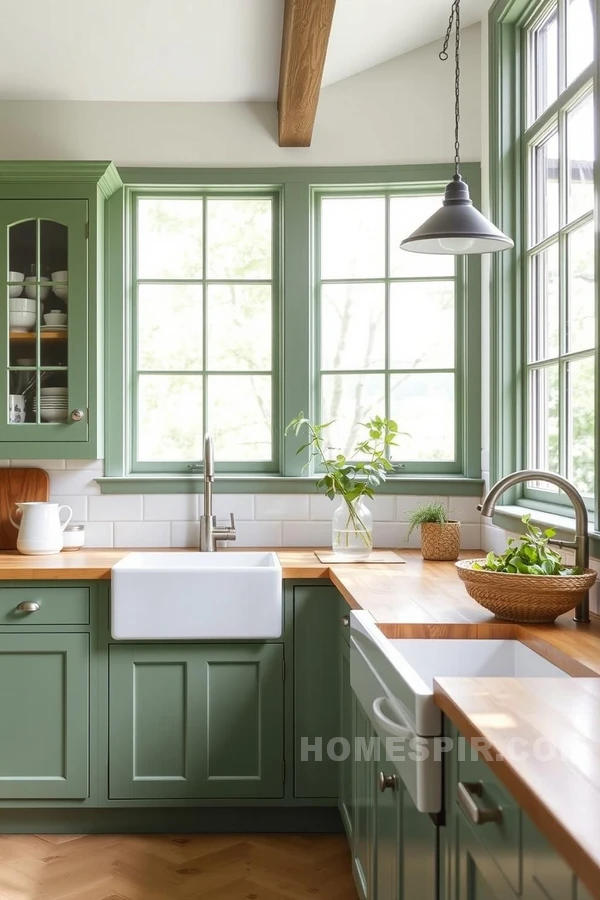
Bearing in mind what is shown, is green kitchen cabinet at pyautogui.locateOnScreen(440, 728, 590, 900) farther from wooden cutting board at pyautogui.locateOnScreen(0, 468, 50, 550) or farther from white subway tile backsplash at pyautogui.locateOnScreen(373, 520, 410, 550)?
wooden cutting board at pyautogui.locateOnScreen(0, 468, 50, 550)

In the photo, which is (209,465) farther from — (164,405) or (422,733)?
(422,733)

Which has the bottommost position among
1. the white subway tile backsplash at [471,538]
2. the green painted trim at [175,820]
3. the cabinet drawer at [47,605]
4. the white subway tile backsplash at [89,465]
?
the green painted trim at [175,820]

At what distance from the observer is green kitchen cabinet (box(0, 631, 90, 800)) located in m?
2.75

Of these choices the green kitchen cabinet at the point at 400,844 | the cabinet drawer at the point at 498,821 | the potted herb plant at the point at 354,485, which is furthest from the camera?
the potted herb plant at the point at 354,485

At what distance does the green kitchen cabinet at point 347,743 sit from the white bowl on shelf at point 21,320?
5.54 ft

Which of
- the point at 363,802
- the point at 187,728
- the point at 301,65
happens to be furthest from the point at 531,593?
the point at 301,65

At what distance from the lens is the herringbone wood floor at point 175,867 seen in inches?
95.4

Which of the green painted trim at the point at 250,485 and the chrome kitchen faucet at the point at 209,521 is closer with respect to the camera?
the chrome kitchen faucet at the point at 209,521

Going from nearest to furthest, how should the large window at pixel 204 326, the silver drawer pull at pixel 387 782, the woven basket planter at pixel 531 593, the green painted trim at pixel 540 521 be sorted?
the silver drawer pull at pixel 387 782
the woven basket planter at pixel 531 593
the green painted trim at pixel 540 521
the large window at pixel 204 326

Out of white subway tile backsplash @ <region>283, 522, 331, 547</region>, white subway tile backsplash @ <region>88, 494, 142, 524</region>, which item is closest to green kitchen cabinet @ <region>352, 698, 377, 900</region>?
white subway tile backsplash @ <region>283, 522, 331, 547</region>

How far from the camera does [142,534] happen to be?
337cm

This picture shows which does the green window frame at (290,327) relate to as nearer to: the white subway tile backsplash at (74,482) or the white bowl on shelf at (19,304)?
the white subway tile backsplash at (74,482)

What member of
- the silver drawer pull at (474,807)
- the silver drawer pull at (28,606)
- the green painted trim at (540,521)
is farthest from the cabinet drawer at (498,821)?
the silver drawer pull at (28,606)

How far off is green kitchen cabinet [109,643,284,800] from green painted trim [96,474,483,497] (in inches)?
30.8
